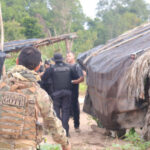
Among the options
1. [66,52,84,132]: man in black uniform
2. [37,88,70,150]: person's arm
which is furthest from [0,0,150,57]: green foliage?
[37,88,70,150]: person's arm

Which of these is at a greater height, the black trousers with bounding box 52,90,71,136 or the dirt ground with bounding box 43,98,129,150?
the black trousers with bounding box 52,90,71,136

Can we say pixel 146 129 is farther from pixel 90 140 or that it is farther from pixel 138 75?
pixel 90 140

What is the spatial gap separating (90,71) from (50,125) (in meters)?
4.33

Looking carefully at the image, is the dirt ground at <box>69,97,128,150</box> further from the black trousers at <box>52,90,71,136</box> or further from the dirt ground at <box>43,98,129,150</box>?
the black trousers at <box>52,90,71,136</box>

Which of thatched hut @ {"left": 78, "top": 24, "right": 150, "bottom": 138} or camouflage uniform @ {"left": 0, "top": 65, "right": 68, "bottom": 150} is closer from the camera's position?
camouflage uniform @ {"left": 0, "top": 65, "right": 68, "bottom": 150}

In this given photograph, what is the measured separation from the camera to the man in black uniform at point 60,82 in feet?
21.6

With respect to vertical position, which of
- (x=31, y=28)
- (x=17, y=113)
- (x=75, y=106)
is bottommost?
(x=75, y=106)

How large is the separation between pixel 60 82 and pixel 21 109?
394 centimetres

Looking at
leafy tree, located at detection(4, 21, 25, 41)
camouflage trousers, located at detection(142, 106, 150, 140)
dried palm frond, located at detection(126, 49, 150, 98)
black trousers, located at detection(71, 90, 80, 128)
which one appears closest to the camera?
dried palm frond, located at detection(126, 49, 150, 98)

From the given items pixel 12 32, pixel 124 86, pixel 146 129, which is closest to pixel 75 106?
pixel 124 86

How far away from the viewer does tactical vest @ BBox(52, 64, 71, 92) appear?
658cm

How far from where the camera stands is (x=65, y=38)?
1492 cm

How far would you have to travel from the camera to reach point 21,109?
2674 mm

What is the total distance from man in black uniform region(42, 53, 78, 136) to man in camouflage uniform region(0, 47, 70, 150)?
3.79 meters
